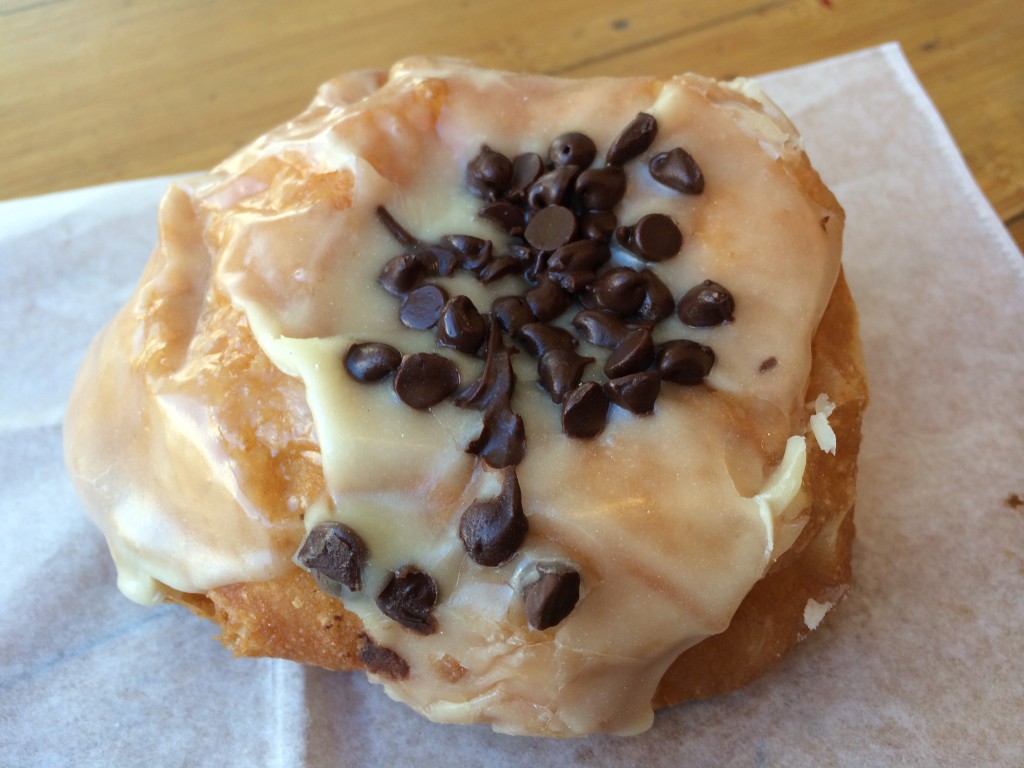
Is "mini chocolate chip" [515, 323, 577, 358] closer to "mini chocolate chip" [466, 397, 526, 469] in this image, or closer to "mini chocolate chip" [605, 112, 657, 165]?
"mini chocolate chip" [466, 397, 526, 469]

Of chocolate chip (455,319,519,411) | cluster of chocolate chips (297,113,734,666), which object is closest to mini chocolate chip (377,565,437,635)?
cluster of chocolate chips (297,113,734,666)

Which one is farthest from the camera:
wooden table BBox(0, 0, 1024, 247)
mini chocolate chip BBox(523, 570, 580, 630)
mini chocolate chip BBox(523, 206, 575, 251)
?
wooden table BBox(0, 0, 1024, 247)

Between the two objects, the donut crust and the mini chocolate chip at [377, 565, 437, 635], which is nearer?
the mini chocolate chip at [377, 565, 437, 635]

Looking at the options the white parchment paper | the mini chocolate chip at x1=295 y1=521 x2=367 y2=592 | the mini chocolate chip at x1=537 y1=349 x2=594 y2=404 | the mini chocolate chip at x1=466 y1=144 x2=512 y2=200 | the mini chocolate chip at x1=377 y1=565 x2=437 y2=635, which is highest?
the mini chocolate chip at x1=466 y1=144 x2=512 y2=200

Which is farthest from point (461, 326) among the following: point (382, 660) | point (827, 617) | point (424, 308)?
point (827, 617)

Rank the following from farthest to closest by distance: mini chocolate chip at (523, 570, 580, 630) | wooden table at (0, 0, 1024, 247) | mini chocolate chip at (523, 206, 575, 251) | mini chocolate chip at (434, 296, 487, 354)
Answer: wooden table at (0, 0, 1024, 247) → mini chocolate chip at (523, 206, 575, 251) → mini chocolate chip at (434, 296, 487, 354) → mini chocolate chip at (523, 570, 580, 630)

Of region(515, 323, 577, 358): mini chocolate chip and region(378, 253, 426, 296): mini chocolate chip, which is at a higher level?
region(378, 253, 426, 296): mini chocolate chip
